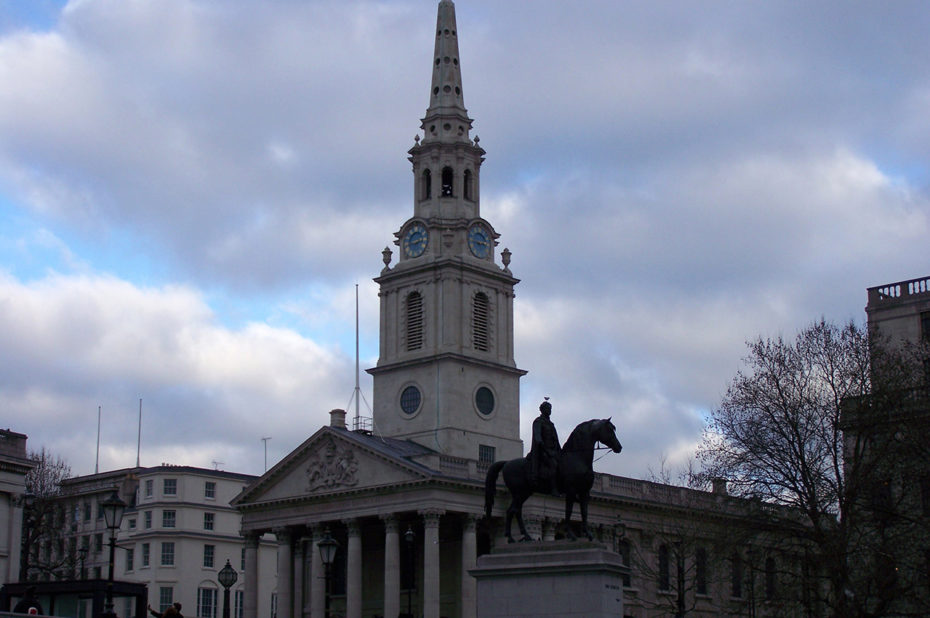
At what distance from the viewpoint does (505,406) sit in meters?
94.9

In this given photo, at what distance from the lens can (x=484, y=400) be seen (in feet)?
307

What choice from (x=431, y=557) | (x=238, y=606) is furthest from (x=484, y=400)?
(x=238, y=606)

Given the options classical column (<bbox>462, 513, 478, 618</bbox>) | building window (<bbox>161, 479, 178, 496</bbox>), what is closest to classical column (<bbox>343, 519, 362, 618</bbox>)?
classical column (<bbox>462, 513, 478, 618</bbox>)

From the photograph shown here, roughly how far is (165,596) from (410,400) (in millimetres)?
26839

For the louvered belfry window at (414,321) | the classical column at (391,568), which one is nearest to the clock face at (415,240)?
the louvered belfry window at (414,321)

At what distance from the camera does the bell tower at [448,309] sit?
9181 cm

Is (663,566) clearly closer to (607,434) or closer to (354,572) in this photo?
(354,572)

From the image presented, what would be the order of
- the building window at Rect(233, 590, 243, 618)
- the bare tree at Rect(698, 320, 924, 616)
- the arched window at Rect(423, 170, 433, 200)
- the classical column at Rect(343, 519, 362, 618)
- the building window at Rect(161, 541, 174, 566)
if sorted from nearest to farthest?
the bare tree at Rect(698, 320, 924, 616) < the classical column at Rect(343, 519, 362, 618) < the arched window at Rect(423, 170, 433, 200) < the building window at Rect(161, 541, 174, 566) < the building window at Rect(233, 590, 243, 618)

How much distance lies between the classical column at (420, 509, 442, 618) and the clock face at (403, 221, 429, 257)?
21.9 metres

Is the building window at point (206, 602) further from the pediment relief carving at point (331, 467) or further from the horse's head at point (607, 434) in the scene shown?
the horse's head at point (607, 434)

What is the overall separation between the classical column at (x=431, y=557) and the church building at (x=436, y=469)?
0.08m

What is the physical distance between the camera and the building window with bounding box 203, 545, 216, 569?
359 ft

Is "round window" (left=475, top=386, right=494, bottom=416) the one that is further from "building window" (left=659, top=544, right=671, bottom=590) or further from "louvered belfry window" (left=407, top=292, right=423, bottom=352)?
"building window" (left=659, top=544, right=671, bottom=590)

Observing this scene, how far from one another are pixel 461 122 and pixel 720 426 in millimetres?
44666
